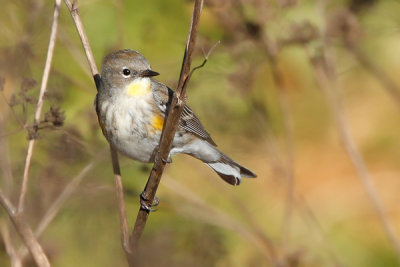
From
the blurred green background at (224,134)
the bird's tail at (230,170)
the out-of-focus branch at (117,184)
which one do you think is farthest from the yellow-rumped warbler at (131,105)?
the out-of-focus branch at (117,184)

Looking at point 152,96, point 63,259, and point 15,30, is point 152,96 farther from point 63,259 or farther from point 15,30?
point 63,259

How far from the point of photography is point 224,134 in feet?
15.7

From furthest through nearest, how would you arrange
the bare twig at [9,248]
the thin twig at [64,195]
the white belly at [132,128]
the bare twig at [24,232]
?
the white belly at [132,128]
the thin twig at [64,195]
the bare twig at [9,248]
the bare twig at [24,232]

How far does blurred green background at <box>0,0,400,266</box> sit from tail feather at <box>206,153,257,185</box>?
0.16 m

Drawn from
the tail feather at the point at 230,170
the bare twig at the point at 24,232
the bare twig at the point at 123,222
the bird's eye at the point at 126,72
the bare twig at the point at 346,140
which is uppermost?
the bare twig at the point at 346,140

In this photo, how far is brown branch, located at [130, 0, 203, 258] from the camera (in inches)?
101

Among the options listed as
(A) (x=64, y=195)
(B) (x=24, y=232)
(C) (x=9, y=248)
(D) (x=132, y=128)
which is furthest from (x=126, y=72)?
(B) (x=24, y=232)

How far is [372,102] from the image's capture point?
7078 millimetres

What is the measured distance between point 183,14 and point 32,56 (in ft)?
7.14

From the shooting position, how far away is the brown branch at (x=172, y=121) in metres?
2.56

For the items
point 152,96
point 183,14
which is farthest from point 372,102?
point 152,96

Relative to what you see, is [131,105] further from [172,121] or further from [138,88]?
[172,121]

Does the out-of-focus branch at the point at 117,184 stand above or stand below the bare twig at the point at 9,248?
above

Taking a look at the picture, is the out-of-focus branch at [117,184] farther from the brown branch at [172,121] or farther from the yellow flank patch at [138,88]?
the yellow flank patch at [138,88]
